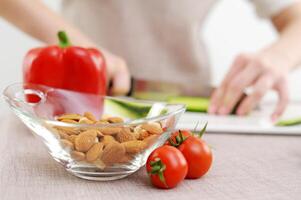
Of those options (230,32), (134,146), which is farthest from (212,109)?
(230,32)

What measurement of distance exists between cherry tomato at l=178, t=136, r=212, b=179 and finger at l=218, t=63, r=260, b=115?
54 cm

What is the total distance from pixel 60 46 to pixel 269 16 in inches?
32.9

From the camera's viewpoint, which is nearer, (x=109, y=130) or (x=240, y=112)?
(x=109, y=130)

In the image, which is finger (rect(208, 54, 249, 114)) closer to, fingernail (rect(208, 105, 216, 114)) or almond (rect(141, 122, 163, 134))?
fingernail (rect(208, 105, 216, 114))

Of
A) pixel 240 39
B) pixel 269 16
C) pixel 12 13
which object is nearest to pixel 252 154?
pixel 12 13

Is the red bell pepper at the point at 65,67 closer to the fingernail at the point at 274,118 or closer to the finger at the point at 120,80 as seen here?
the finger at the point at 120,80

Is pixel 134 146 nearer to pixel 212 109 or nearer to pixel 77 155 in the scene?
pixel 77 155

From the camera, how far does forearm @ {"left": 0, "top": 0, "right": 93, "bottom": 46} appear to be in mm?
1291

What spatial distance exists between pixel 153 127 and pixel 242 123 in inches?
18.4

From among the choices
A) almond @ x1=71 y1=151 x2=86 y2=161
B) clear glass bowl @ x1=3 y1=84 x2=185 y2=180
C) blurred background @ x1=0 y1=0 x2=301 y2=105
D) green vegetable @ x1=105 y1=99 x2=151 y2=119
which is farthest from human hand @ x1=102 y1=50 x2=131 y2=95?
blurred background @ x1=0 y1=0 x2=301 y2=105

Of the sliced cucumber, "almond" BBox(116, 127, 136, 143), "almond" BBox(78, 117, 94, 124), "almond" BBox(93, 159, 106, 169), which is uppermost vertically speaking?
"almond" BBox(116, 127, 136, 143)

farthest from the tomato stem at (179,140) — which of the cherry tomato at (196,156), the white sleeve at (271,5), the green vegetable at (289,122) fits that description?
the white sleeve at (271,5)

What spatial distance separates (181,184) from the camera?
0.76 meters

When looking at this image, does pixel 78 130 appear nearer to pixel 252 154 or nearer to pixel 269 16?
pixel 252 154
